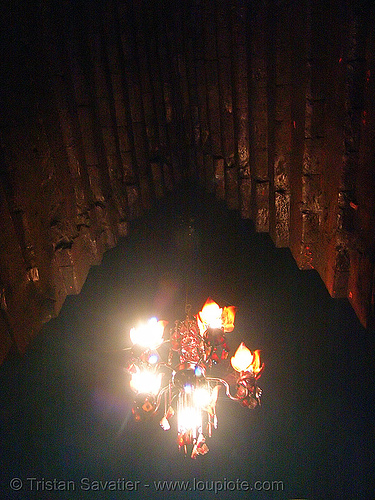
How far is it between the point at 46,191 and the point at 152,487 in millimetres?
3335

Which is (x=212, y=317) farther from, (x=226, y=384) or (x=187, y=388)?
(x=187, y=388)

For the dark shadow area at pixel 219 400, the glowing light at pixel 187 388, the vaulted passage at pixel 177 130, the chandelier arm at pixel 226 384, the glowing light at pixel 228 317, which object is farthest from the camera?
the vaulted passage at pixel 177 130

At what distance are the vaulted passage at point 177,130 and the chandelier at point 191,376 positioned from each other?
5.20 feet

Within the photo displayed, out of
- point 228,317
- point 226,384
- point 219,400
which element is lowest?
point 219,400

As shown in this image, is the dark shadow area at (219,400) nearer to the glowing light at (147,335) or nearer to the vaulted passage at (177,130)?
the vaulted passage at (177,130)

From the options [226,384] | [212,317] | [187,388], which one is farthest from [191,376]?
[212,317]

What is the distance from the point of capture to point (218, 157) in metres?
6.25

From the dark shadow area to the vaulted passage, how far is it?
0.37 metres

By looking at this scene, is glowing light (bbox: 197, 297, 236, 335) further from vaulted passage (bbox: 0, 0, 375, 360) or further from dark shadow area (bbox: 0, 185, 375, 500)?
vaulted passage (bbox: 0, 0, 375, 360)

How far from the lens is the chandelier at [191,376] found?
10.4ft

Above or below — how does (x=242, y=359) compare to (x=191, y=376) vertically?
below

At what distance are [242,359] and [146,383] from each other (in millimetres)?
793

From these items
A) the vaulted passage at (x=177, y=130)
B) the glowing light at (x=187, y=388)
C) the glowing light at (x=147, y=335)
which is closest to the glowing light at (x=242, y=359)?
the glowing light at (x=187, y=388)

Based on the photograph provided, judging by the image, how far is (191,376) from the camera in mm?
3150
